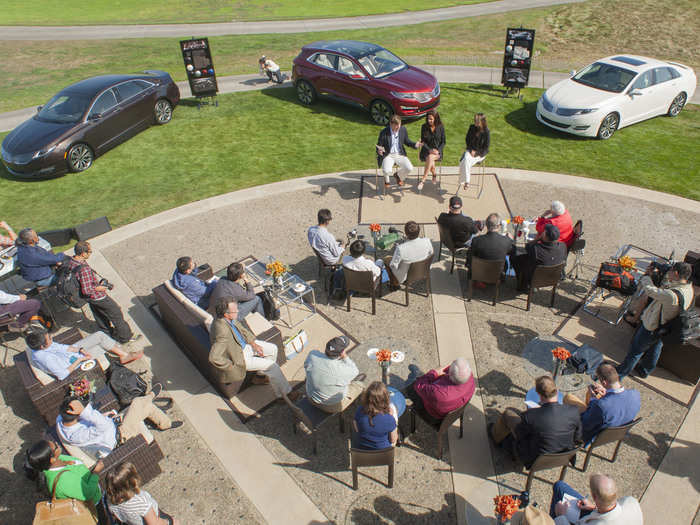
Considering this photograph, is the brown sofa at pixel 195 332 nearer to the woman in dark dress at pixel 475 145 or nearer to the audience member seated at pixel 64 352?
the audience member seated at pixel 64 352

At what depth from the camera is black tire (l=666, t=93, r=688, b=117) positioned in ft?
45.9

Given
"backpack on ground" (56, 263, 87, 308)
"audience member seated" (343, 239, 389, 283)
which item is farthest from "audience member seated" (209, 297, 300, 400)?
"backpack on ground" (56, 263, 87, 308)

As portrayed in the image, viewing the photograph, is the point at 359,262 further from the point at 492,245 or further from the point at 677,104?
the point at 677,104

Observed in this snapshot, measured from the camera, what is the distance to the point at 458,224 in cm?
798

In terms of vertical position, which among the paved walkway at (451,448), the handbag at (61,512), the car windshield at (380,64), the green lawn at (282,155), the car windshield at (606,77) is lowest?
the paved walkway at (451,448)

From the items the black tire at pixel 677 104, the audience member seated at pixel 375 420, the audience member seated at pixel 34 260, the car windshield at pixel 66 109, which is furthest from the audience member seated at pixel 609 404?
the car windshield at pixel 66 109

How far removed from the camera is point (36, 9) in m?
36.5

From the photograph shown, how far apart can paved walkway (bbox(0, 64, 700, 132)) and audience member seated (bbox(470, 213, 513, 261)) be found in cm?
1167

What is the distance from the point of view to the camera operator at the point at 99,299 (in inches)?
273

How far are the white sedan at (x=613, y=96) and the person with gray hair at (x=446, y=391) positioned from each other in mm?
10186

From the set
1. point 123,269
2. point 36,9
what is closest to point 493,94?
point 123,269

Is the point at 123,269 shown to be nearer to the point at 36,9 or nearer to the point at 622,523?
the point at 622,523

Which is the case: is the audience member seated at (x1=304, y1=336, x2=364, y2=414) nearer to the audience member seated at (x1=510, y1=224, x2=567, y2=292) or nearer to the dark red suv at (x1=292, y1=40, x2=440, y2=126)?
the audience member seated at (x1=510, y1=224, x2=567, y2=292)

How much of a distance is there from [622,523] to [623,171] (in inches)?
380
